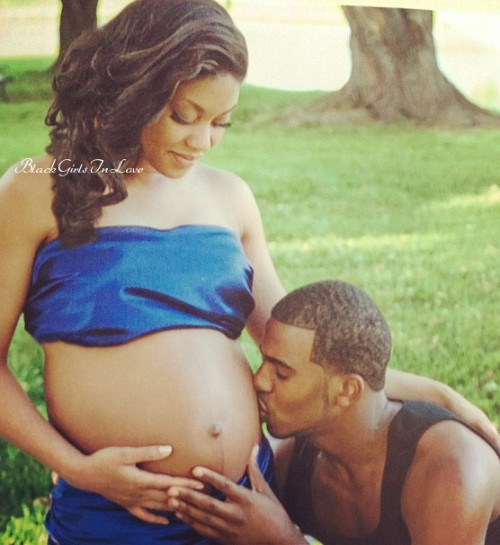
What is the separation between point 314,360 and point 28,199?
595 millimetres

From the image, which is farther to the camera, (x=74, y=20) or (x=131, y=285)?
(x=74, y=20)

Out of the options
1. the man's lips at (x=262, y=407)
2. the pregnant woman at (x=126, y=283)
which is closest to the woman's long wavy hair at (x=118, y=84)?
the pregnant woman at (x=126, y=283)

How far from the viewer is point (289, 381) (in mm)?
1535

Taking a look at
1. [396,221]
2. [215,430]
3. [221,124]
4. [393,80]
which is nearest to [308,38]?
[393,80]

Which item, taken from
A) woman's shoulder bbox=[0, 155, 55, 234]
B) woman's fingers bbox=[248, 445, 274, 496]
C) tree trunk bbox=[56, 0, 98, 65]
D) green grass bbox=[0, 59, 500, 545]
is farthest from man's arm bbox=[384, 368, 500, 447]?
tree trunk bbox=[56, 0, 98, 65]

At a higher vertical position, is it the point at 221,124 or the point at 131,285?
the point at 221,124

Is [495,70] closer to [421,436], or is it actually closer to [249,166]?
[249,166]

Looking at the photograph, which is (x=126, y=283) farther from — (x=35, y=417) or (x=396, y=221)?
(x=396, y=221)

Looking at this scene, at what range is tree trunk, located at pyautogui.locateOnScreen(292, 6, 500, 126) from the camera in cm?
173

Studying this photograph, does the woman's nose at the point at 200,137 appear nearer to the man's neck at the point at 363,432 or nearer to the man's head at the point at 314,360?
the man's head at the point at 314,360

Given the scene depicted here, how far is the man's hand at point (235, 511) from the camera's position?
1460 millimetres

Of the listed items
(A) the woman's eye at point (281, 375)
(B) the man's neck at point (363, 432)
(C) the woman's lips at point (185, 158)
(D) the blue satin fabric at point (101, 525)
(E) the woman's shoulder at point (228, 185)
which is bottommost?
(D) the blue satin fabric at point (101, 525)

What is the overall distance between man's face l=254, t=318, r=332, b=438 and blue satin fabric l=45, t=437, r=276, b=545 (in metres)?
0.27

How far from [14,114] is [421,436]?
39.2 inches
